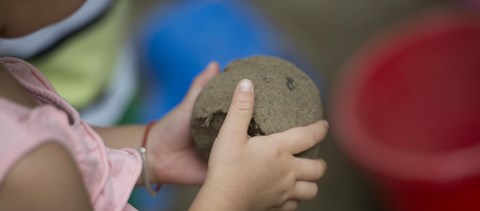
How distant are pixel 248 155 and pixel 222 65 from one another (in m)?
0.57

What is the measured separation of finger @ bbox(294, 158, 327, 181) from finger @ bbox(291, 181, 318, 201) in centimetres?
1

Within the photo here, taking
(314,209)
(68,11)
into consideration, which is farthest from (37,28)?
(314,209)

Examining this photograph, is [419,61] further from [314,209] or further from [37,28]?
[37,28]

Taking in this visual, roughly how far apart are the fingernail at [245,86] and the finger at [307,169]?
108 millimetres

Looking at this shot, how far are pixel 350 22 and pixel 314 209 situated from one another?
58 centimetres

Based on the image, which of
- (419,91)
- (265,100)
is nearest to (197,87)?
(265,100)

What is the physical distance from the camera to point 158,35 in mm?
1312

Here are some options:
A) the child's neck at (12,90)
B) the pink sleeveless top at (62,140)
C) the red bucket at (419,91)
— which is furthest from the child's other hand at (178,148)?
the red bucket at (419,91)

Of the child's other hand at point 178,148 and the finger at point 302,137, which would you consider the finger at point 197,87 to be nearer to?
the child's other hand at point 178,148

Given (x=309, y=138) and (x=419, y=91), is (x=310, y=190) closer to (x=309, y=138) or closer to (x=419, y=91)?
(x=309, y=138)

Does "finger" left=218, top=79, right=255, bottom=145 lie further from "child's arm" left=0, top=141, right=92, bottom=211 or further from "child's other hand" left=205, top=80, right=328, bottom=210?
"child's arm" left=0, top=141, right=92, bottom=211

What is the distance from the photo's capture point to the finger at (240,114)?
2.30 ft

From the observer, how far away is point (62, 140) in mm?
589

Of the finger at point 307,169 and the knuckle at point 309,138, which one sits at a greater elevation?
the knuckle at point 309,138
